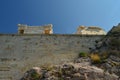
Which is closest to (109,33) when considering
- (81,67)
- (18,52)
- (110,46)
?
(110,46)

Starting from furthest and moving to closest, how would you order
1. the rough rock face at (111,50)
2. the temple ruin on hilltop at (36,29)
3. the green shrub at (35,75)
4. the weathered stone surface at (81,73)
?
1. the temple ruin on hilltop at (36,29)
2. the green shrub at (35,75)
3. the rough rock face at (111,50)
4. the weathered stone surface at (81,73)

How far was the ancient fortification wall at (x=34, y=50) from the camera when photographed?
28719 millimetres

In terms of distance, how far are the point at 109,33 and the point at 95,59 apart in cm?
297

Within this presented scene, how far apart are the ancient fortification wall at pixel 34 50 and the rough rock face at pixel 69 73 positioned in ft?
5.82

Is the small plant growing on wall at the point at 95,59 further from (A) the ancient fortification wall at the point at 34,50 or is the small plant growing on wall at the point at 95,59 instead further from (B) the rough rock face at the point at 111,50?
(A) the ancient fortification wall at the point at 34,50

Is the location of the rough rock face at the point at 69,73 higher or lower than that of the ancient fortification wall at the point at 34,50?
lower

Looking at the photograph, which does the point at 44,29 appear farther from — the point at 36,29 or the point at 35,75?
the point at 35,75

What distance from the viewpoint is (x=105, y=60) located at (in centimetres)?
2661

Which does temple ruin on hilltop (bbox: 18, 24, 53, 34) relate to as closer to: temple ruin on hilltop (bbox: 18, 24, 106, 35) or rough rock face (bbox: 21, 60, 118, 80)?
temple ruin on hilltop (bbox: 18, 24, 106, 35)

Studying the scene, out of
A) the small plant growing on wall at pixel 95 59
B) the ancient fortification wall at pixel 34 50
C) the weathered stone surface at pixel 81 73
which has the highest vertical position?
the ancient fortification wall at pixel 34 50

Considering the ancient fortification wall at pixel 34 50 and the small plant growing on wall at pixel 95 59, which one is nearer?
the small plant growing on wall at pixel 95 59

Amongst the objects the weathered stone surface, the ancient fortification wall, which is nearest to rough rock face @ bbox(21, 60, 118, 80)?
the weathered stone surface

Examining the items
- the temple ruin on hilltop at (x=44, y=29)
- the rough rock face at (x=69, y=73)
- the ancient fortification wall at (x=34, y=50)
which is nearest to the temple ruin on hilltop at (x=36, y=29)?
the temple ruin on hilltop at (x=44, y=29)

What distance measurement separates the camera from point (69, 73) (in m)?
25.8
